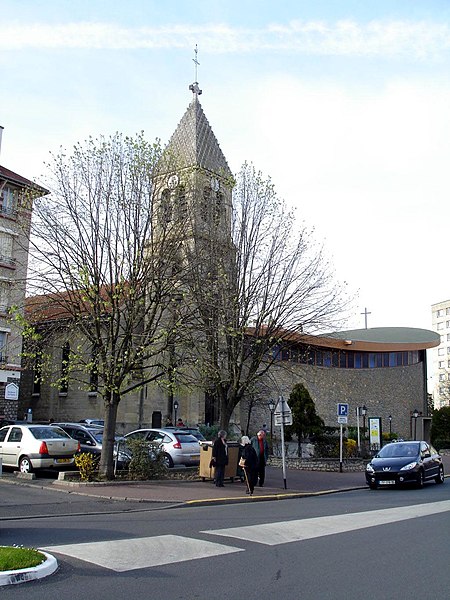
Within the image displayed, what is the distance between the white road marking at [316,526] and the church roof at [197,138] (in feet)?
77.5

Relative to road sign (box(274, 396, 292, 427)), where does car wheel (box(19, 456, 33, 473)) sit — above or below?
below

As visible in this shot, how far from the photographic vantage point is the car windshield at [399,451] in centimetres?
2120

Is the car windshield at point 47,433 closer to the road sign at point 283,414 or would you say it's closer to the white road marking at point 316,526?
the road sign at point 283,414

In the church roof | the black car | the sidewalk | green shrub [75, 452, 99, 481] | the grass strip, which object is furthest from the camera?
the church roof

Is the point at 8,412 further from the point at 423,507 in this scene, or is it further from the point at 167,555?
the point at 167,555

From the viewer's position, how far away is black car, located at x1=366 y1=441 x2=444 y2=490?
20.0 metres

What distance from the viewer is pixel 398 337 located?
60031 millimetres

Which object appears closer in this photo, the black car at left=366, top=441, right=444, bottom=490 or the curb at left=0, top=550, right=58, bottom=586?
the curb at left=0, top=550, right=58, bottom=586

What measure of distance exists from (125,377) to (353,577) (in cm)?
1283

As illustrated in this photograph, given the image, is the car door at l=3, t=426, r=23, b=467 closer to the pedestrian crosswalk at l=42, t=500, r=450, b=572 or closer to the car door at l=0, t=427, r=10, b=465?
the car door at l=0, t=427, r=10, b=465

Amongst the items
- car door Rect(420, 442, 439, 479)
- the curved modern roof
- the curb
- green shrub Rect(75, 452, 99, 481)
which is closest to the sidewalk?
green shrub Rect(75, 452, 99, 481)

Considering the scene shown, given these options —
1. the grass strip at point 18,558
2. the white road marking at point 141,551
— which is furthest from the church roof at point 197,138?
the grass strip at point 18,558

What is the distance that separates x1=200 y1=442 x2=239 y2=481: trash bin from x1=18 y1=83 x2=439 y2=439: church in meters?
2.12

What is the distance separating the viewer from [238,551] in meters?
8.73
